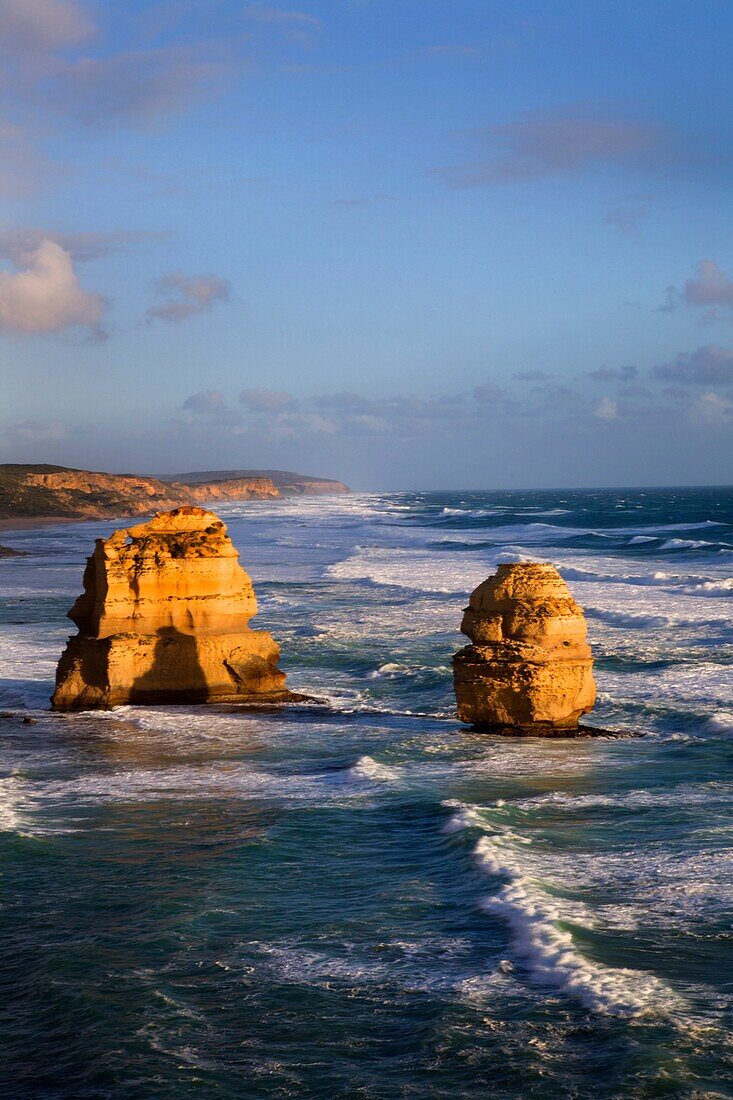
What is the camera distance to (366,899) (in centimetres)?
1172

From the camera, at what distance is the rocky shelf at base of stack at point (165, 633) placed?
69.7 feet

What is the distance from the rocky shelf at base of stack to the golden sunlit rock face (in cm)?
469

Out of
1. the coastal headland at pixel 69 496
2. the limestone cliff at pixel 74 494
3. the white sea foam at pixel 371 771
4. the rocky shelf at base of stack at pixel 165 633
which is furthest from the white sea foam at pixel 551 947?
the limestone cliff at pixel 74 494

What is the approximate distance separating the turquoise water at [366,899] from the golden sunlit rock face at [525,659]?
57cm

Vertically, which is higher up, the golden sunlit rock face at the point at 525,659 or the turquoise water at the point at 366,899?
the golden sunlit rock face at the point at 525,659

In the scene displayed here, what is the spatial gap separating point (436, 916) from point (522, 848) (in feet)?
6.71

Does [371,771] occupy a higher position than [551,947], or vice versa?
[371,771]

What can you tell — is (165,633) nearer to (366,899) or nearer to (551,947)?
(366,899)

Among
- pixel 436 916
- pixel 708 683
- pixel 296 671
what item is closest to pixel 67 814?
pixel 436 916

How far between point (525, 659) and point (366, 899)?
7.01 metres

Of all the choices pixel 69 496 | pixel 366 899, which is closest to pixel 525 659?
pixel 366 899

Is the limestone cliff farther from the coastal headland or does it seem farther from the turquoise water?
the turquoise water

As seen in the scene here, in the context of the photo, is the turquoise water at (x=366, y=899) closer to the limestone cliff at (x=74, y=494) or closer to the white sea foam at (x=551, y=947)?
the white sea foam at (x=551, y=947)

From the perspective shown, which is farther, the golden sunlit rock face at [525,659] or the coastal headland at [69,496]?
the coastal headland at [69,496]
